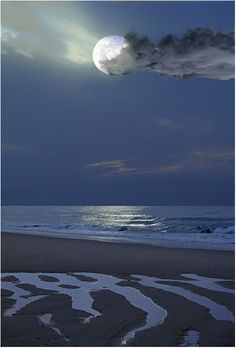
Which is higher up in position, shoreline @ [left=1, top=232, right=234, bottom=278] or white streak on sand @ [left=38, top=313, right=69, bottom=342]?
white streak on sand @ [left=38, top=313, right=69, bottom=342]

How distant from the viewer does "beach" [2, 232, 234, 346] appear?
20.4ft

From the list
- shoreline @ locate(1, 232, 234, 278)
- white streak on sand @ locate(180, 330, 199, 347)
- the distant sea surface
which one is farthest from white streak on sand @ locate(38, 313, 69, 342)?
the distant sea surface

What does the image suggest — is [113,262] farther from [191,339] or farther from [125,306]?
[191,339]

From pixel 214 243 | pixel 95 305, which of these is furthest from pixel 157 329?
pixel 214 243

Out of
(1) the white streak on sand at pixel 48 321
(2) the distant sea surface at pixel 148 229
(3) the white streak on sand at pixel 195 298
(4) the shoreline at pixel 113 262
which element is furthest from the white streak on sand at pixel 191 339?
(2) the distant sea surface at pixel 148 229

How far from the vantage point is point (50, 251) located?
18.6m

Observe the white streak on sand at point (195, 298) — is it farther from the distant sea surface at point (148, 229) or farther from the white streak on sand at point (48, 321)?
the distant sea surface at point (148, 229)

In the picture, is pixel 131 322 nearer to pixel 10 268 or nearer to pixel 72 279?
pixel 72 279

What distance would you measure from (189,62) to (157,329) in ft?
13.6

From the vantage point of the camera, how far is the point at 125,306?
8219mm

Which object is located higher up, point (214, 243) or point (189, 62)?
point (189, 62)

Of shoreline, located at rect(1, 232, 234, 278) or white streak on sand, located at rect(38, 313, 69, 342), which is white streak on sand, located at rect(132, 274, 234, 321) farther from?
white streak on sand, located at rect(38, 313, 69, 342)

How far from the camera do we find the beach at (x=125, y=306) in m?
6.22

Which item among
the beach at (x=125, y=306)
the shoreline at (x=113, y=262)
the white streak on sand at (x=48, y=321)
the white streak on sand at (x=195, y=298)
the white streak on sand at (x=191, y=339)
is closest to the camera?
the white streak on sand at (x=191, y=339)
